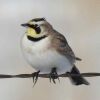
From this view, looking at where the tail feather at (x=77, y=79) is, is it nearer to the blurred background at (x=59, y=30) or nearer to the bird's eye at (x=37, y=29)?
the blurred background at (x=59, y=30)

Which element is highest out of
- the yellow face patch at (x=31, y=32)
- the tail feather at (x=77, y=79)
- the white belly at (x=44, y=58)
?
the yellow face patch at (x=31, y=32)

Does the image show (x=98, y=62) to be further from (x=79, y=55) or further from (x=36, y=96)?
(x=36, y=96)

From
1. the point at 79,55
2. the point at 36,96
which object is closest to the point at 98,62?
the point at 79,55

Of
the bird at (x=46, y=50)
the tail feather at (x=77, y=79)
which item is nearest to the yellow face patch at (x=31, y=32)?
the bird at (x=46, y=50)

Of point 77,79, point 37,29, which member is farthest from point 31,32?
A: point 77,79

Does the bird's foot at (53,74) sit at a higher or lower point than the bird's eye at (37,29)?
lower

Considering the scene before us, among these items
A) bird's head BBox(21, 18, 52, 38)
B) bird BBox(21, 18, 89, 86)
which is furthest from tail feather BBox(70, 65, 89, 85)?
bird's head BBox(21, 18, 52, 38)

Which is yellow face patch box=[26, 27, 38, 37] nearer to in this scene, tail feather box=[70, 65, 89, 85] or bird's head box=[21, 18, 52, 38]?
bird's head box=[21, 18, 52, 38]

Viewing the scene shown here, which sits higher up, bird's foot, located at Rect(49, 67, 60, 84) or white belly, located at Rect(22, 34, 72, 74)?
white belly, located at Rect(22, 34, 72, 74)
